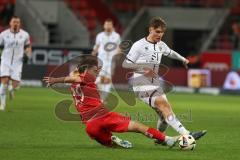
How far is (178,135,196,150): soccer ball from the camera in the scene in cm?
1172

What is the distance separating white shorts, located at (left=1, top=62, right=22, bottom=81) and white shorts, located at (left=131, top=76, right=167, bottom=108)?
7174 mm

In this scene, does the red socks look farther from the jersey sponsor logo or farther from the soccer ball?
the jersey sponsor logo

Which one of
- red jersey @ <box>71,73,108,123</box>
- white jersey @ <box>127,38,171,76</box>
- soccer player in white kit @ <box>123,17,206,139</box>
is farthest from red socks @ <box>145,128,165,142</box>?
white jersey @ <box>127,38,171,76</box>

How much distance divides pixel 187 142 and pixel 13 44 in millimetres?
8879

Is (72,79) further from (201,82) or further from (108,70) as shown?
(201,82)

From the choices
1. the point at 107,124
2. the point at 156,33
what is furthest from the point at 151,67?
the point at 107,124

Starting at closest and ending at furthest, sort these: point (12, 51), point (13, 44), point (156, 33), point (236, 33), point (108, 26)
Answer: point (156, 33)
point (13, 44)
point (12, 51)
point (108, 26)
point (236, 33)

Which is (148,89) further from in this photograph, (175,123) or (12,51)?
(12,51)

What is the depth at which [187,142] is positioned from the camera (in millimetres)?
11727

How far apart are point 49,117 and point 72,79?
6205 mm

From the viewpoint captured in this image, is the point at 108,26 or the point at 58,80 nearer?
the point at 58,80

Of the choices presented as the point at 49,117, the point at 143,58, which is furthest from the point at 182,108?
the point at 143,58

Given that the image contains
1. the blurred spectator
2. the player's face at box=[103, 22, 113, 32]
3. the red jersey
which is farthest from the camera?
the blurred spectator

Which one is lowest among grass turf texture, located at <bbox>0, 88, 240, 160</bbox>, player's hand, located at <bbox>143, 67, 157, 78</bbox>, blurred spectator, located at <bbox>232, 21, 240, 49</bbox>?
grass turf texture, located at <bbox>0, 88, 240, 160</bbox>
